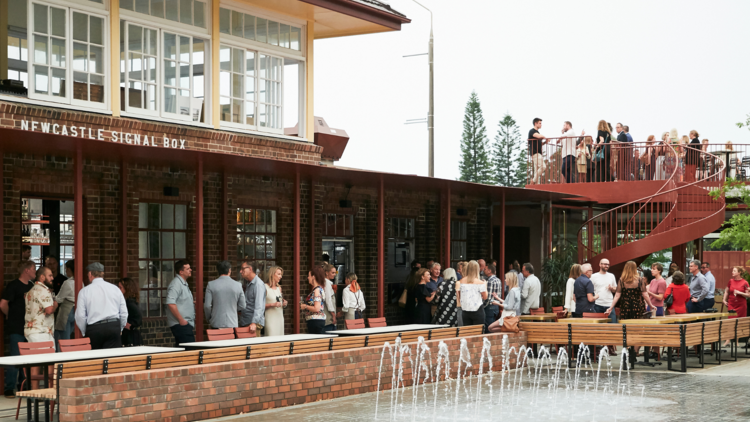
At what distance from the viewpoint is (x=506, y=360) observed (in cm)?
1394

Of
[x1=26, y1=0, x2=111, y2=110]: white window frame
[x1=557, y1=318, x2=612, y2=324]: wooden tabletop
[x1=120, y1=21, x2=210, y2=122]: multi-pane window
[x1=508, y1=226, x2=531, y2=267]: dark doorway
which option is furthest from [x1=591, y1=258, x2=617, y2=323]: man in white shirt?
[x1=26, y1=0, x2=111, y2=110]: white window frame

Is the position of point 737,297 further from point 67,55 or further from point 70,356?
point 70,356

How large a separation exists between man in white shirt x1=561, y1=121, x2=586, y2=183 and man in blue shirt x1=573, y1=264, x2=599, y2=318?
915 cm

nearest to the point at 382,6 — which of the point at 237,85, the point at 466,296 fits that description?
the point at 237,85

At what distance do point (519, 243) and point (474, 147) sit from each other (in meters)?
48.3

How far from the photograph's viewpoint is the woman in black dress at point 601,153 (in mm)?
23609

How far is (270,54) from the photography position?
16.2 m

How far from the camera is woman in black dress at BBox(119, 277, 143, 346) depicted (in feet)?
38.2

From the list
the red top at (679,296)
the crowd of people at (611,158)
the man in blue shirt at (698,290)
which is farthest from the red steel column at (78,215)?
the crowd of people at (611,158)

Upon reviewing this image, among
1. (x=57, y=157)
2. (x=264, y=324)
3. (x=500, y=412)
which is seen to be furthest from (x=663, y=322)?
(x=57, y=157)

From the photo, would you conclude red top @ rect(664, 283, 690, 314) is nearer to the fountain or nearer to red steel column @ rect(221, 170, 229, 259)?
the fountain

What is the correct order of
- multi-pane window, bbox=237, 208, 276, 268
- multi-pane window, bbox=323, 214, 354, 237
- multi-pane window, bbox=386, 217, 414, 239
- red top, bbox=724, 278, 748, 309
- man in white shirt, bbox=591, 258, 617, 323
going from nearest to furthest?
man in white shirt, bbox=591, 258, 617, 323
multi-pane window, bbox=237, 208, 276, 268
red top, bbox=724, 278, 748, 309
multi-pane window, bbox=323, 214, 354, 237
multi-pane window, bbox=386, 217, 414, 239

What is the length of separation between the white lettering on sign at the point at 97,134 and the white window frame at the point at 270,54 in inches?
52.1

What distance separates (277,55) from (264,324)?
591cm
